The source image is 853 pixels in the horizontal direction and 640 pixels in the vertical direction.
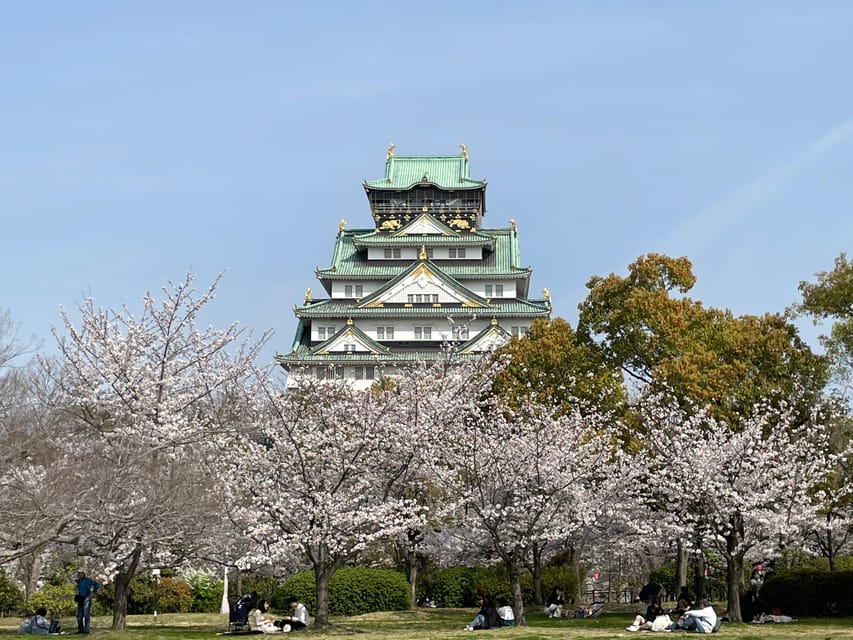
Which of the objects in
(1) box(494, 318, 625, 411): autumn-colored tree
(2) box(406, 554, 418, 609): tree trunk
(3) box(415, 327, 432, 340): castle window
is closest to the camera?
(2) box(406, 554, 418, 609): tree trunk

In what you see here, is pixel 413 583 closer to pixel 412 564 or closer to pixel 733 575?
pixel 412 564

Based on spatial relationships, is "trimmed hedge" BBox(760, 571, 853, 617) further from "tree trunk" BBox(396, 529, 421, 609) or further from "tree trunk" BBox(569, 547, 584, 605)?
"tree trunk" BBox(396, 529, 421, 609)

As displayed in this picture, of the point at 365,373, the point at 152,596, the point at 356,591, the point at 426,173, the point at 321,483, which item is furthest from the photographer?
the point at 426,173

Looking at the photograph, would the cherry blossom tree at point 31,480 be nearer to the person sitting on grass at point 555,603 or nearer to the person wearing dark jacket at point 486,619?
the person wearing dark jacket at point 486,619

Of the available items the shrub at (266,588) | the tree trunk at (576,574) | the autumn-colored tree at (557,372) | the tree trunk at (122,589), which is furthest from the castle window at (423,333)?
the tree trunk at (122,589)

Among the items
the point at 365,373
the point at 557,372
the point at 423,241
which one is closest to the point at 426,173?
the point at 423,241

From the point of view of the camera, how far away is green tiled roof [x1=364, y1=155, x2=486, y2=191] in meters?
75.1

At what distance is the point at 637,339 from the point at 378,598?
37.5 ft

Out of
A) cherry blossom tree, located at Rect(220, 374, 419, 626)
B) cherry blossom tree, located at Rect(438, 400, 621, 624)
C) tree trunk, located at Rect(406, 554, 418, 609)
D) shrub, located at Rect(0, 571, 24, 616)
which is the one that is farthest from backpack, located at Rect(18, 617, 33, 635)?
tree trunk, located at Rect(406, 554, 418, 609)

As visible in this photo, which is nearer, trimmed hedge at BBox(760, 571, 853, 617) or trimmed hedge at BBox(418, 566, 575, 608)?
trimmed hedge at BBox(760, 571, 853, 617)

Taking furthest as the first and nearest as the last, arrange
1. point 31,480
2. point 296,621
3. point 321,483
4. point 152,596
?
point 152,596 < point 321,483 < point 296,621 < point 31,480

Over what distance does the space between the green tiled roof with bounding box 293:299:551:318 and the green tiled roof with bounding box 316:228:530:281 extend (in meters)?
3.42

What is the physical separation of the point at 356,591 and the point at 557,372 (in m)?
10.0

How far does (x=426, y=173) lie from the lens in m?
76.9
